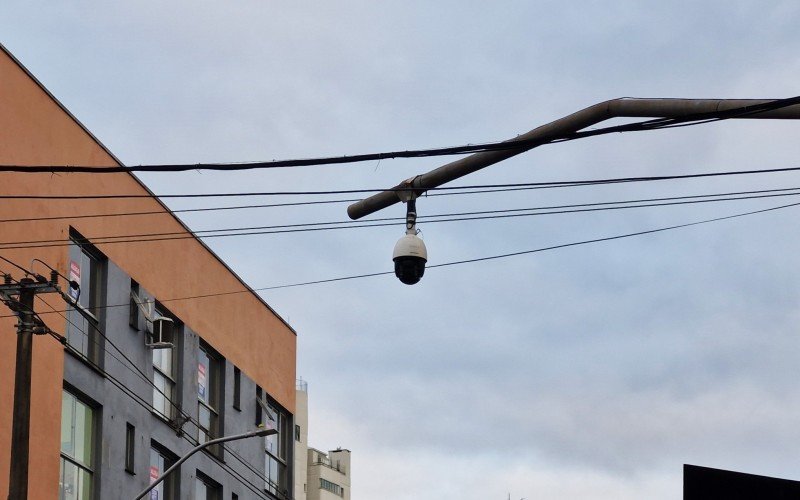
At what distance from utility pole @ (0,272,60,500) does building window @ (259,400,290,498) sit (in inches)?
889

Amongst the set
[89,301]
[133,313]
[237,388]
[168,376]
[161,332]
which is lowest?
[168,376]

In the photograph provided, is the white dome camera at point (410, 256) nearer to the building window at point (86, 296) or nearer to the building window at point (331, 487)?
the building window at point (86, 296)

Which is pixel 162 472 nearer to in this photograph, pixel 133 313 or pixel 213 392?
pixel 133 313

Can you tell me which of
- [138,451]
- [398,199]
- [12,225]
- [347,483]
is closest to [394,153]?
[398,199]

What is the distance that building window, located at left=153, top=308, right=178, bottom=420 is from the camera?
37.5 m

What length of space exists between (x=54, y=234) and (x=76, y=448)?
4.66 m

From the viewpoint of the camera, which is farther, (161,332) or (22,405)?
(161,332)

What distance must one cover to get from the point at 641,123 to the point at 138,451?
2494cm

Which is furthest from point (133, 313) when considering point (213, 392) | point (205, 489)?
A: point (205, 489)

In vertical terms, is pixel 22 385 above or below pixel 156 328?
below

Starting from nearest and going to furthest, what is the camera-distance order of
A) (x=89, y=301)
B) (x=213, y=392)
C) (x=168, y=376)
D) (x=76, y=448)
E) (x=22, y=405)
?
(x=22, y=405)
(x=76, y=448)
(x=89, y=301)
(x=168, y=376)
(x=213, y=392)

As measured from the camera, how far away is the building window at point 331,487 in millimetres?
122812

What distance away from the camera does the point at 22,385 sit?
2209 centimetres

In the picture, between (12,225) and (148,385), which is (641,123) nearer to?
(12,225)
